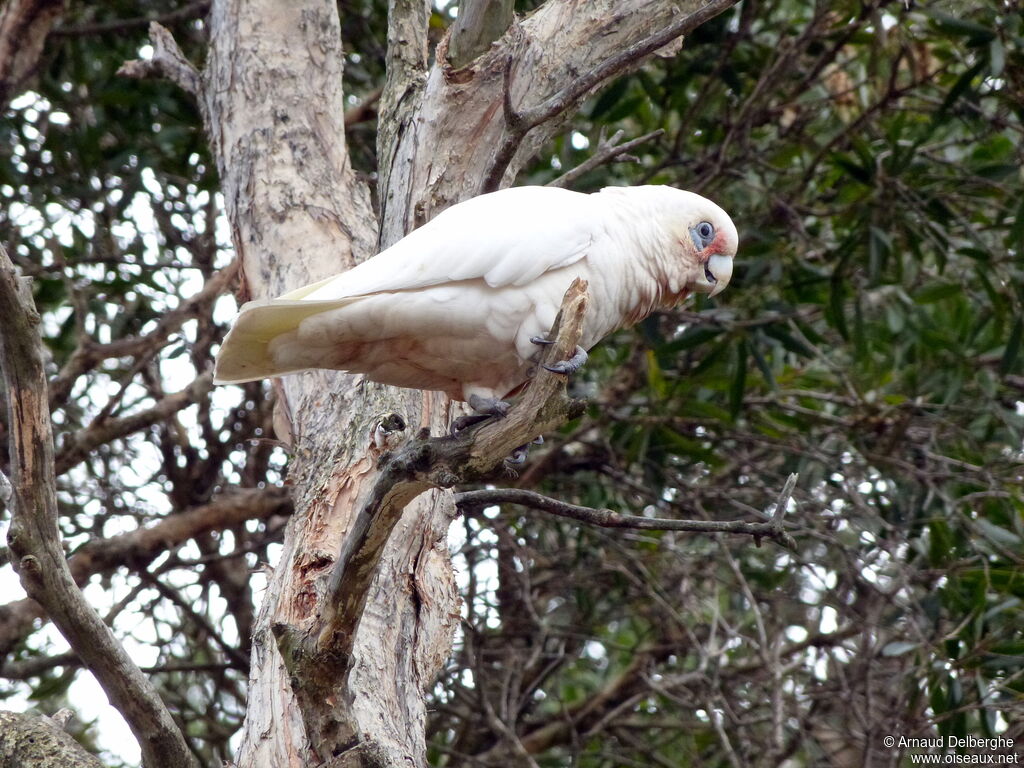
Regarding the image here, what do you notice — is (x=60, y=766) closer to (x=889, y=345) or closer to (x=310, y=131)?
(x=310, y=131)

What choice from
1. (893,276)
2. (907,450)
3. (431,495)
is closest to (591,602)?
(907,450)

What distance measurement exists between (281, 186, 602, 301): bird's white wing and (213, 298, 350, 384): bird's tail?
0.13 feet

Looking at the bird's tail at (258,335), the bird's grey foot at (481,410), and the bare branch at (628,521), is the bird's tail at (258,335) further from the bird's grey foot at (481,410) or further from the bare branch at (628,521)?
the bare branch at (628,521)

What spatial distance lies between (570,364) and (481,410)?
0.34 m

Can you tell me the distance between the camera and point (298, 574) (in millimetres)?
2424

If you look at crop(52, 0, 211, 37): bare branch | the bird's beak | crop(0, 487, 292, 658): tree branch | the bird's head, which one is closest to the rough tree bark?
the bird's head

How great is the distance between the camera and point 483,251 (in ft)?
7.30

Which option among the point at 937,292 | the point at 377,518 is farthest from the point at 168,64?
the point at 937,292

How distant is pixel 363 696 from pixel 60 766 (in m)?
0.59

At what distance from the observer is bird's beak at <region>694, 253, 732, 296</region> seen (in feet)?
8.70

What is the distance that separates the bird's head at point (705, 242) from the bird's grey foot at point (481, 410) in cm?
61

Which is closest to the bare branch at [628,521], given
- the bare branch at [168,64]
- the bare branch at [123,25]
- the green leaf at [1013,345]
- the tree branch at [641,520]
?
the tree branch at [641,520]

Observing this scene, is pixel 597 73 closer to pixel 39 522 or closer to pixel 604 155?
pixel 604 155

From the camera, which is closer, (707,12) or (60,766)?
(60,766)
